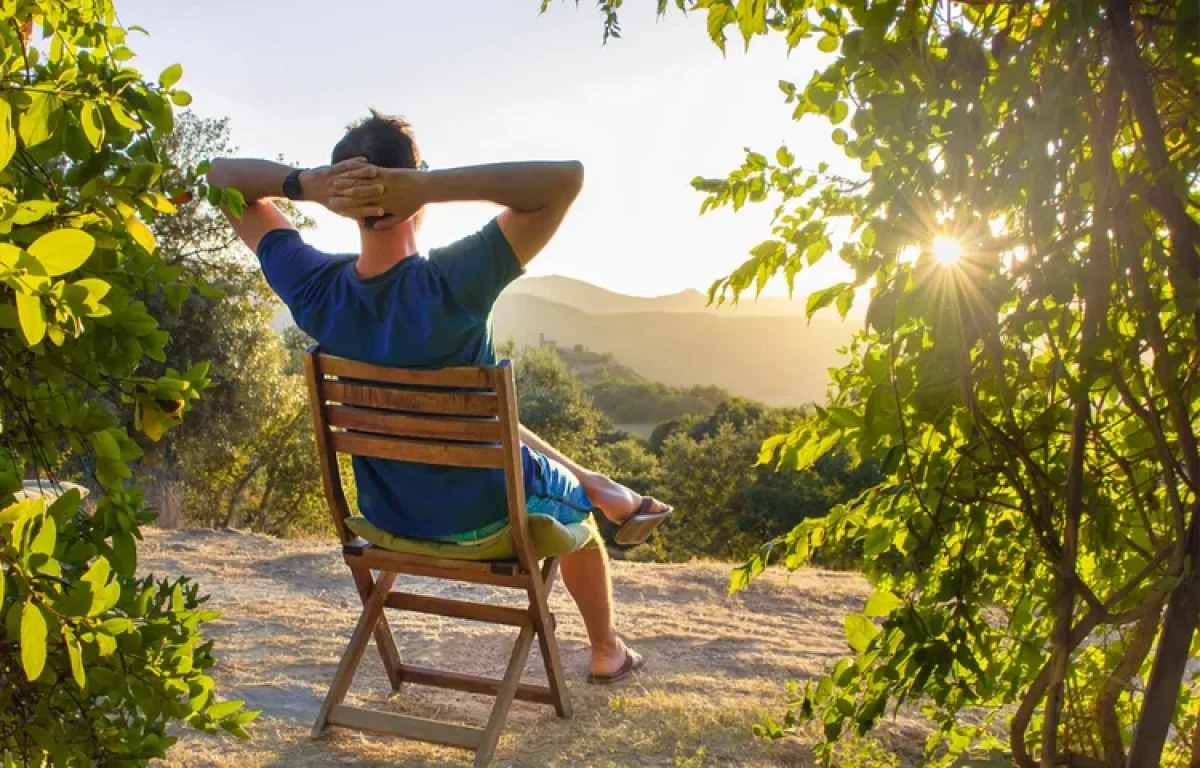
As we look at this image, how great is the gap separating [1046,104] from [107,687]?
1.33 m

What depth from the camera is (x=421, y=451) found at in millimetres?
2785

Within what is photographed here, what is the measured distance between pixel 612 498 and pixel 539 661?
4.07ft

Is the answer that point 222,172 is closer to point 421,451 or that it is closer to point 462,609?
point 421,451

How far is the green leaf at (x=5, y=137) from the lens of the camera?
0.84m

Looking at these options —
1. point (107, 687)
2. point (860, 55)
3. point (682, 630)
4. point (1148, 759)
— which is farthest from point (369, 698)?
point (860, 55)

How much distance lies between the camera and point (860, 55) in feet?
4.29

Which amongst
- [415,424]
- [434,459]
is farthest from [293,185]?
[434,459]

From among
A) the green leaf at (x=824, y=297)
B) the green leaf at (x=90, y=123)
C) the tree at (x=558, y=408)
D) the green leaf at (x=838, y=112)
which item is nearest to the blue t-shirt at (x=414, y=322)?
the green leaf at (x=824, y=297)

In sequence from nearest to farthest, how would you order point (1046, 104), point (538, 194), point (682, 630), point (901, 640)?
point (1046, 104), point (901, 640), point (538, 194), point (682, 630)

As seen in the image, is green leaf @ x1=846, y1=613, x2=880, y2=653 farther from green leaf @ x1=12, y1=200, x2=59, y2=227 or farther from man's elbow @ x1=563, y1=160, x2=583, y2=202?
man's elbow @ x1=563, y1=160, x2=583, y2=202

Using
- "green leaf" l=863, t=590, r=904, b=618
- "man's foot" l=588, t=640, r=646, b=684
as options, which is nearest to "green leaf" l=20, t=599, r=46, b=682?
"green leaf" l=863, t=590, r=904, b=618

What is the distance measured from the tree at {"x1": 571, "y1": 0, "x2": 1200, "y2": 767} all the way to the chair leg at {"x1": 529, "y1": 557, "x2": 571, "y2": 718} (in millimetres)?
1102

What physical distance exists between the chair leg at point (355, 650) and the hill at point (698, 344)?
42.7 m

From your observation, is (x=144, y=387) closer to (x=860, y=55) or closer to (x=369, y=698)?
(x=860, y=55)
